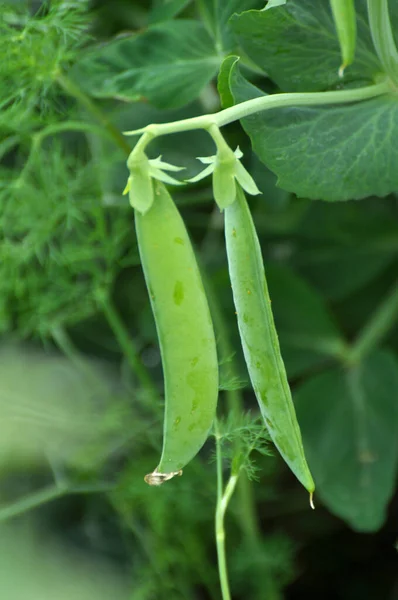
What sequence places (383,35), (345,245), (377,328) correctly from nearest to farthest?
(383,35) → (377,328) → (345,245)

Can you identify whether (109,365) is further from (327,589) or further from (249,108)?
(249,108)

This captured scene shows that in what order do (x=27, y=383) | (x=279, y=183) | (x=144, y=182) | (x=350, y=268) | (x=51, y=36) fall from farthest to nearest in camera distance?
(x=350, y=268), (x=27, y=383), (x=51, y=36), (x=279, y=183), (x=144, y=182)

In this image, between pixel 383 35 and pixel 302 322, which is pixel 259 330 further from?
pixel 302 322

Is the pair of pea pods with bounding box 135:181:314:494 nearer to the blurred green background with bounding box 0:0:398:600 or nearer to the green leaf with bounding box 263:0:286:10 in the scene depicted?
the green leaf with bounding box 263:0:286:10

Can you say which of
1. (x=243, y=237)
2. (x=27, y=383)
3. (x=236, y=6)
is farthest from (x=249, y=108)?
(x=27, y=383)

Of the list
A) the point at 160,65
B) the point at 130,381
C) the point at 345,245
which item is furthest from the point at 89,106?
the point at 345,245
